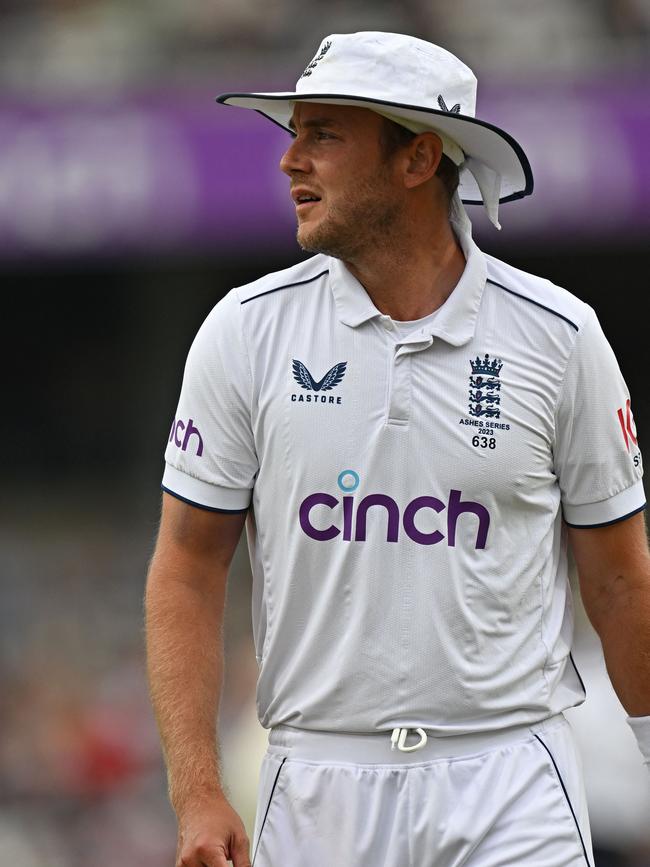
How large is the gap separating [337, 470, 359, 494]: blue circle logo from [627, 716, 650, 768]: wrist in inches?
30.3

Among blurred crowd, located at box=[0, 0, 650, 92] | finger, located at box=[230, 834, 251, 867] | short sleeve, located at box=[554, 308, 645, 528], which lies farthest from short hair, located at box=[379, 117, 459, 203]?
blurred crowd, located at box=[0, 0, 650, 92]

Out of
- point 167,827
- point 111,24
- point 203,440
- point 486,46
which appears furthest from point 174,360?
point 203,440

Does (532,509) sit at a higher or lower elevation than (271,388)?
lower

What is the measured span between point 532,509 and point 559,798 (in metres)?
0.55

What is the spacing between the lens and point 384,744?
11.0ft

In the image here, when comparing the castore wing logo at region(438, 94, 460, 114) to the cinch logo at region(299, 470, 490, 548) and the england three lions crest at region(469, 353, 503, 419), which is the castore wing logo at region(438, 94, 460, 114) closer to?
the england three lions crest at region(469, 353, 503, 419)

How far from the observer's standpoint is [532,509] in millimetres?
3436

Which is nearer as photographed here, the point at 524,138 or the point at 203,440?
the point at 203,440

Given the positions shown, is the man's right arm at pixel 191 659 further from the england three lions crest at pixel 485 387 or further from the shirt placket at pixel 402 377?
the england three lions crest at pixel 485 387

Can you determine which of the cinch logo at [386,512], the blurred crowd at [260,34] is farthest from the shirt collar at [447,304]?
the blurred crowd at [260,34]

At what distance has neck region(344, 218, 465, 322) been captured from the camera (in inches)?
139

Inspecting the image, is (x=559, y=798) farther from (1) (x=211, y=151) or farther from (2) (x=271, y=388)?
(1) (x=211, y=151)

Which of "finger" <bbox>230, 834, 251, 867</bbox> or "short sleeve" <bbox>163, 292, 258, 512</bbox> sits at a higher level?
"short sleeve" <bbox>163, 292, 258, 512</bbox>

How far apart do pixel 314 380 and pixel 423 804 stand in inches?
32.5
